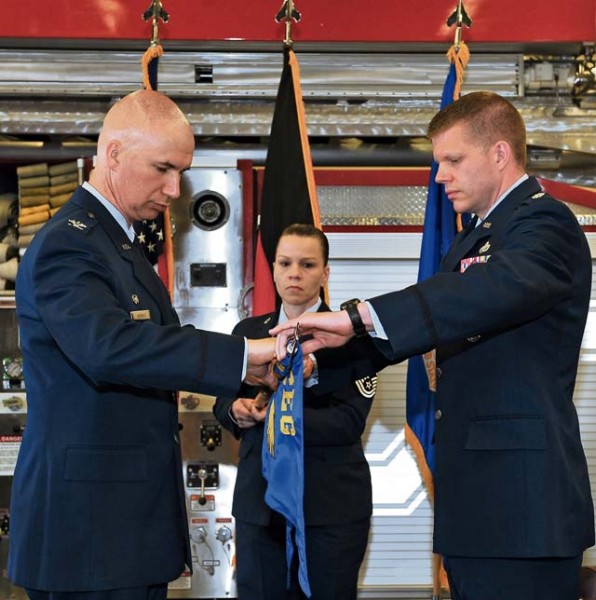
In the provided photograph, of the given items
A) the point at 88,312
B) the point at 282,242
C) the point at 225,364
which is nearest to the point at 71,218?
the point at 88,312

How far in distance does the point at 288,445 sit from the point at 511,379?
1.99ft

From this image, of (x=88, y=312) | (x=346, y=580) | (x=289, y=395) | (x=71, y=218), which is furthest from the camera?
(x=346, y=580)

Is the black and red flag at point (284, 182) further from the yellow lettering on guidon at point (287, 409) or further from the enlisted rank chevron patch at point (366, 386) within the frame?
the yellow lettering on guidon at point (287, 409)

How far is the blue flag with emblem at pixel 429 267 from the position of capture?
417cm

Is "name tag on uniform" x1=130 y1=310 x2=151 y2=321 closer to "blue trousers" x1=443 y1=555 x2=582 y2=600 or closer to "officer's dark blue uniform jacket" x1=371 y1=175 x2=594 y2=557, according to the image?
"officer's dark blue uniform jacket" x1=371 y1=175 x2=594 y2=557

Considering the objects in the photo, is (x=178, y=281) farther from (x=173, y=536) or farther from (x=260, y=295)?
(x=173, y=536)

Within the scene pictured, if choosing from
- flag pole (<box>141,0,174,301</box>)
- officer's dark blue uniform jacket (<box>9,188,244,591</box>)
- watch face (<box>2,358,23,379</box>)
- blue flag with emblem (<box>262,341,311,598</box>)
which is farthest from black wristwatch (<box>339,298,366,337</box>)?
watch face (<box>2,358,23,379</box>)

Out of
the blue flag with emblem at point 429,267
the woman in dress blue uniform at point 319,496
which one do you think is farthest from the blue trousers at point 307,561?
the blue flag with emblem at point 429,267

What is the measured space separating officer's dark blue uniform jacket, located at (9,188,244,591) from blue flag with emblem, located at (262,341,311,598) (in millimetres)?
258

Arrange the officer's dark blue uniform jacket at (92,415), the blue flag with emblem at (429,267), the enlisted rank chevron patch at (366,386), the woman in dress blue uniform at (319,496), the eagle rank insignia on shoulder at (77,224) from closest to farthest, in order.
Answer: the officer's dark blue uniform jacket at (92,415)
the eagle rank insignia on shoulder at (77,224)
the woman in dress blue uniform at (319,496)
the enlisted rank chevron patch at (366,386)
the blue flag with emblem at (429,267)

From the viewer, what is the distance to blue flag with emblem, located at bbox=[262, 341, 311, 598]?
2.53m

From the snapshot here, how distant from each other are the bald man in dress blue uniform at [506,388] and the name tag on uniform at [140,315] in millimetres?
346

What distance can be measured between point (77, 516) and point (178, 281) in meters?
2.55

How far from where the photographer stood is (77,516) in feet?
7.52
